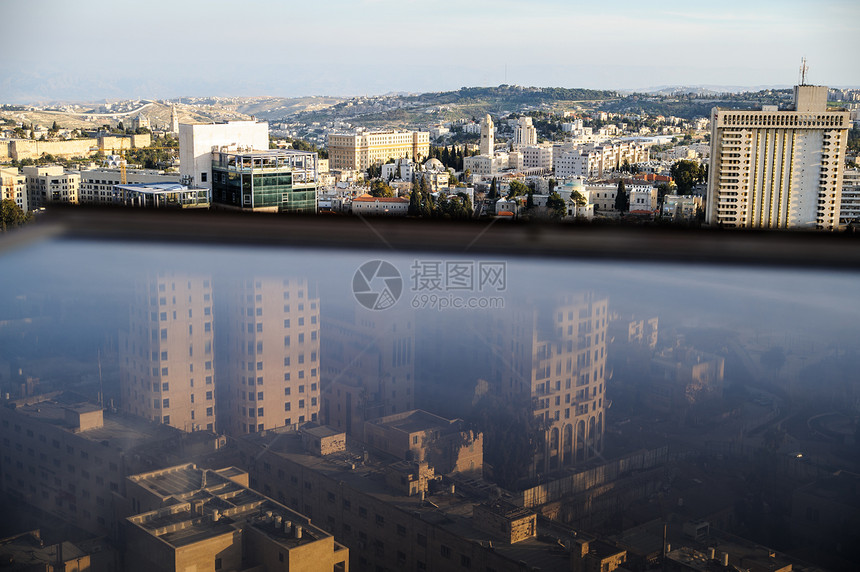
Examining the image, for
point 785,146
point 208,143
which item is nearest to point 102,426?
point 208,143

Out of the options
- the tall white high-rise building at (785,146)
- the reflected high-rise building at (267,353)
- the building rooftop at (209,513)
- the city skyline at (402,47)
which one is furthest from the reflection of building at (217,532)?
the tall white high-rise building at (785,146)

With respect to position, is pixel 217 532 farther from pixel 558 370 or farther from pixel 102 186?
pixel 102 186

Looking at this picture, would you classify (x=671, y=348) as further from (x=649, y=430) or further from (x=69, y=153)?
(x=69, y=153)

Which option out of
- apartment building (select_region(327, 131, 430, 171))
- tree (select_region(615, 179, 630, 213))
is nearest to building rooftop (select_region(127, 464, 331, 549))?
tree (select_region(615, 179, 630, 213))

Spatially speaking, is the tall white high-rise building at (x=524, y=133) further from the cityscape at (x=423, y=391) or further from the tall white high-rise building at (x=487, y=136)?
the cityscape at (x=423, y=391)

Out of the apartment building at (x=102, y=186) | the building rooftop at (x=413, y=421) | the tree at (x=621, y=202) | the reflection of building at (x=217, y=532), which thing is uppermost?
the apartment building at (x=102, y=186)

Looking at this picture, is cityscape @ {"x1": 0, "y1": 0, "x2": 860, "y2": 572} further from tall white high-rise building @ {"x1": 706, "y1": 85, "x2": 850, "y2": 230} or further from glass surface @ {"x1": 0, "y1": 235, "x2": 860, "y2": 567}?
tall white high-rise building @ {"x1": 706, "y1": 85, "x2": 850, "y2": 230}
